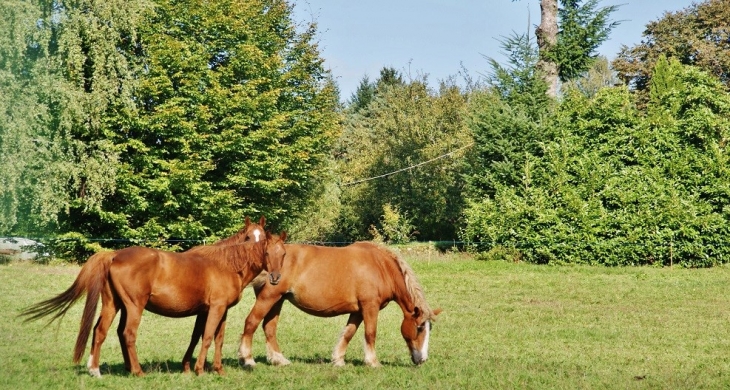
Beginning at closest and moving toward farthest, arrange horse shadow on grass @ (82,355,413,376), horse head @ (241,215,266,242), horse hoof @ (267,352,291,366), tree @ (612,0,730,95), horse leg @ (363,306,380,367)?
horse shadow on grass @ (82,355,413,376)
horse head @ (241,215,266,242)
horse hoof @ (267,352,291,366)
horse leg @ (363,306,380,367)
tree @ (612,0,730,95)

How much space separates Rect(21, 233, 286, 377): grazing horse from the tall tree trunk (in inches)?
1027

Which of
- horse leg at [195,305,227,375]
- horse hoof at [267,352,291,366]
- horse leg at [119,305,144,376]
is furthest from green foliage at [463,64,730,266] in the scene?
horse leg at [119,305,144,376]

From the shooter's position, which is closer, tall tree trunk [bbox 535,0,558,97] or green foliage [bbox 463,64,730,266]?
green foliage [bbox 463,64,730,266]

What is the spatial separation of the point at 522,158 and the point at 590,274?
6.96 metres

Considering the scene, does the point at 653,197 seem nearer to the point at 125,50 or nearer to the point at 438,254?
the point at 438,254

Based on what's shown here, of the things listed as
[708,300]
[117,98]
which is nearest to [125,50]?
[117,98]

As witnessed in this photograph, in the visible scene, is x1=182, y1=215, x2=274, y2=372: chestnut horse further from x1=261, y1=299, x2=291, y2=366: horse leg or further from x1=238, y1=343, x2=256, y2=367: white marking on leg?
x1=261, y1=299, x2=291, y2=366: horse leg

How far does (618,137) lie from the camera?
99.6 ft

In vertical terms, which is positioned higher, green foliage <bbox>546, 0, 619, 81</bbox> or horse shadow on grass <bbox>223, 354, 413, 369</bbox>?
green foliage <bbox>546, 0, 619, 81</bbox>

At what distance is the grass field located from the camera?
10.2m

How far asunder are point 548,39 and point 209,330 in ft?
90.4

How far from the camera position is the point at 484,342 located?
14453mm

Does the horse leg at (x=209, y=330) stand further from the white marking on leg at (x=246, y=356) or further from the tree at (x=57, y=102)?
the tree at (x=57, y=102)

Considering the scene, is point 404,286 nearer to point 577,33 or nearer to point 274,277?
point 274,277
